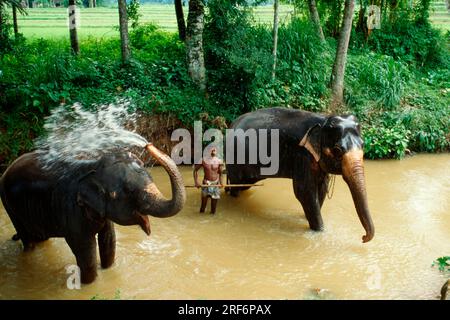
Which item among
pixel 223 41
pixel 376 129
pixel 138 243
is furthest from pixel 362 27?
pixel 138 243

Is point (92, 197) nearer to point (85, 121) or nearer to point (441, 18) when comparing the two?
point (85, 121)

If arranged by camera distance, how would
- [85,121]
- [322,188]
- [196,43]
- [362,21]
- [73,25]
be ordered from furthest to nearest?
[362,21]
[73,25]
[196,43]
[85,121]
[322,188]

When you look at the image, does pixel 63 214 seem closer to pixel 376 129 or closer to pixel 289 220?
pixel 289 220

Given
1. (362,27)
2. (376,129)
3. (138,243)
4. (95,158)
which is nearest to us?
(95,158)

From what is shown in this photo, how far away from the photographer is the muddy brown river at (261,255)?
19.1ft

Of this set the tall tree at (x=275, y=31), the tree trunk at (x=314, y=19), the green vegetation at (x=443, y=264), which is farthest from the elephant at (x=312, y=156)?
the tree trunk at (x=314, y=19)

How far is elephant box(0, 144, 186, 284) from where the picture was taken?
4.99 meters

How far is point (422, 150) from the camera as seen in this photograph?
11430 millimetres

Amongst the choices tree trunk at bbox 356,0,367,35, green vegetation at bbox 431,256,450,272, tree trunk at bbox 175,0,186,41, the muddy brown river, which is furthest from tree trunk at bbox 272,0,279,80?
green vegetation at bbox 431,256,450,272

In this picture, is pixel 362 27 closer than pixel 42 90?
No

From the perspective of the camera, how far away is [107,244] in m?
6.02

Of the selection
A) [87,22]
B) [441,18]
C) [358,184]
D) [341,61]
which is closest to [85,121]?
[358,184]

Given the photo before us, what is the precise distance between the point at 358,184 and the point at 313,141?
1013 millimetres

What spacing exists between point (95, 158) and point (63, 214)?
2.36ft
